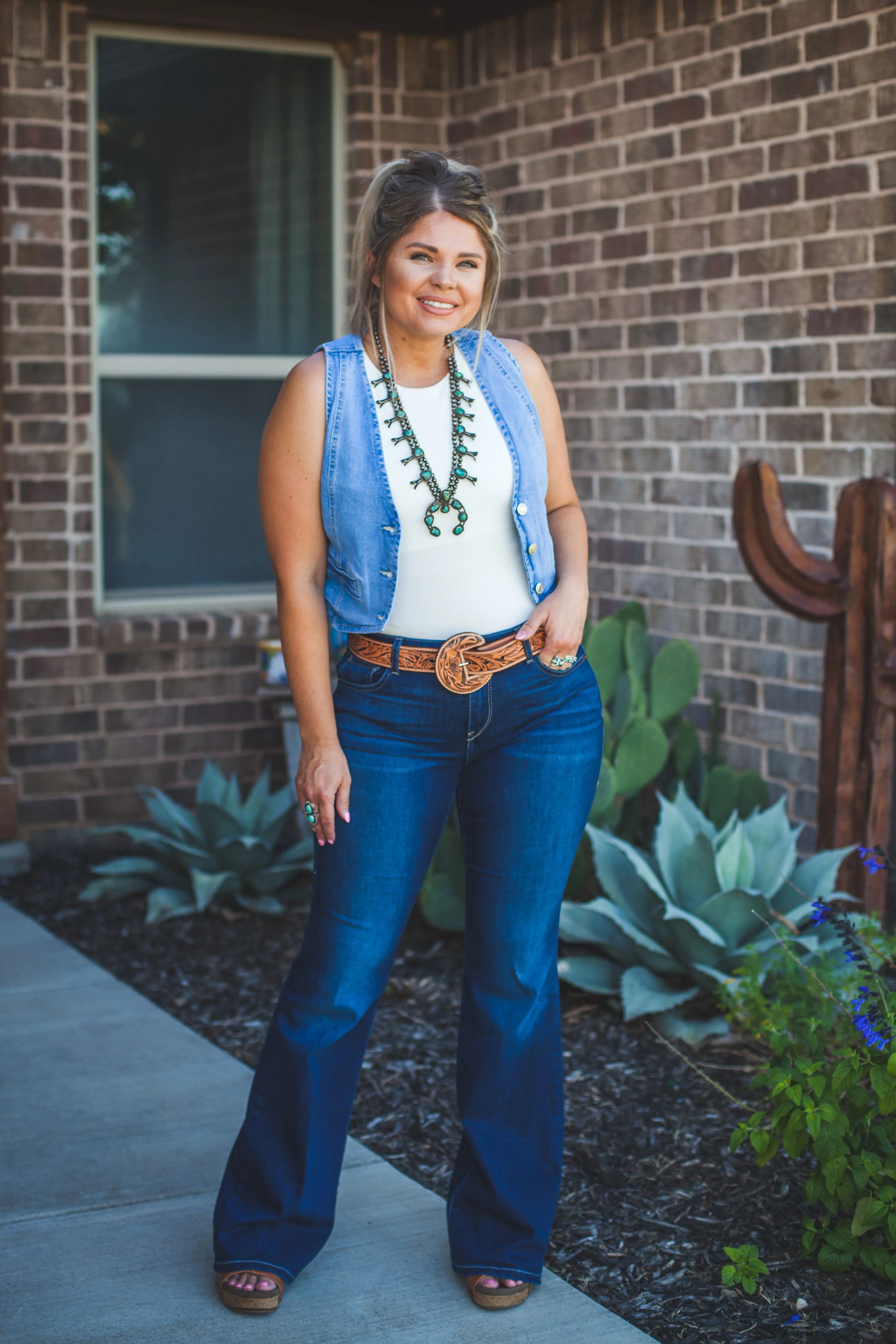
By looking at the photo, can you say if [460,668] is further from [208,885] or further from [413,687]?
[208,885]

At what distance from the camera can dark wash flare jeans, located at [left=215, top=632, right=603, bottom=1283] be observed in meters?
2.68

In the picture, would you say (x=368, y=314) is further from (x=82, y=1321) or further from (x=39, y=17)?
(x=39, y=17)

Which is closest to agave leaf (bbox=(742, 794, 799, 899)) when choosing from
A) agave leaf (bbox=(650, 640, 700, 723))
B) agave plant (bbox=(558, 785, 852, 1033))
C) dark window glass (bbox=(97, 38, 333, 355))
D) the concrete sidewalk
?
agave plant (bbox=(558, 785, 852, 1033))

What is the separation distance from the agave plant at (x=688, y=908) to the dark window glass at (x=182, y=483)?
8.97 ft

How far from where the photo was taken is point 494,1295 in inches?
111

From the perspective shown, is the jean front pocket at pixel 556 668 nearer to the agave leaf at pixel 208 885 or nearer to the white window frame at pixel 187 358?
the agave leaf at pixel 208 885

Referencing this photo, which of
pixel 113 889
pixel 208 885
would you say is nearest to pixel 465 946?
pixel 208 885

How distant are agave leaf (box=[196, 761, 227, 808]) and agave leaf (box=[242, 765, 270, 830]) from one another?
0.09m

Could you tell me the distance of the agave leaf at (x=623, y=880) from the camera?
4.32 meters

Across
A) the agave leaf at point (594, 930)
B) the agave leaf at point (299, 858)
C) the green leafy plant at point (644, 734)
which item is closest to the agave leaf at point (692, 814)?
the green leafy plant at point (644, 734)

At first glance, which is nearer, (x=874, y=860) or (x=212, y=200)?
(x=874, y=860)

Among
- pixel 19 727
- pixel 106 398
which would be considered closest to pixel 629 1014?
pixel 19 727

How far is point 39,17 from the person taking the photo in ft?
19.5

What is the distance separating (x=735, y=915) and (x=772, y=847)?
344 millimetres
